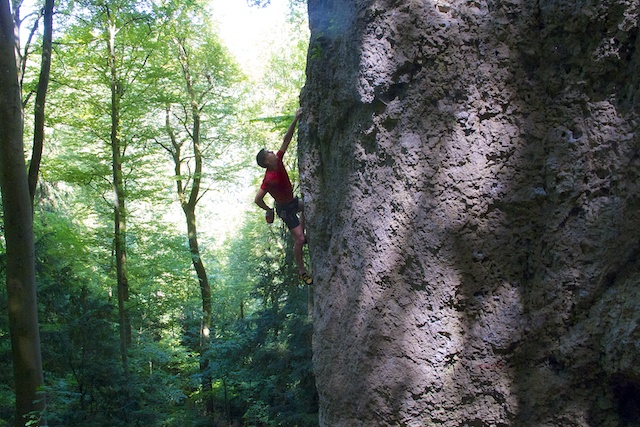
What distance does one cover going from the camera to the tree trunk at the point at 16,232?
Result: 21.9 ft

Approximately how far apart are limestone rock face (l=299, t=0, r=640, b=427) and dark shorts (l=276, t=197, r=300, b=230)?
1871 mm

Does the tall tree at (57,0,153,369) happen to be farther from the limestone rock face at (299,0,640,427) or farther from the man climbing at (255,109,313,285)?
the limestone rock face at (299,0,640,427)

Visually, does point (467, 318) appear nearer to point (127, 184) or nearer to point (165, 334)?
point (127, 184)

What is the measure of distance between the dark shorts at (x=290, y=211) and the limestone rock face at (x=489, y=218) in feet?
6.14

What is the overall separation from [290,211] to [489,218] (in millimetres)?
2838

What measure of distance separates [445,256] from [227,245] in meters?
30.3

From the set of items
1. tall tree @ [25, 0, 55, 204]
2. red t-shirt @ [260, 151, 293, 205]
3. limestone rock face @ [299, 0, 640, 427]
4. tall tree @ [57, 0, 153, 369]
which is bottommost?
limestone rock face @ [299, 0, 640, 427]

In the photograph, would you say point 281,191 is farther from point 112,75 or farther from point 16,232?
point 112,75

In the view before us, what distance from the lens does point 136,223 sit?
1526 centimetres

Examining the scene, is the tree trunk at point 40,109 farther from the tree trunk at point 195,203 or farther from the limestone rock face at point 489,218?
the tree trunk at point 195,203

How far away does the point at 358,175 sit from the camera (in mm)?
3520

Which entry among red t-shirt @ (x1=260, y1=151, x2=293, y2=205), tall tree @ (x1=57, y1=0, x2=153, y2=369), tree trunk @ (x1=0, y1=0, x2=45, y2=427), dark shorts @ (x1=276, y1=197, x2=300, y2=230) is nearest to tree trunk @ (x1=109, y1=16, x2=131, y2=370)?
tall tree @ (x1=57, y1=0, x2=153, y2=369)

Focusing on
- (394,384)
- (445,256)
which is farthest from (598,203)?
(394,384)

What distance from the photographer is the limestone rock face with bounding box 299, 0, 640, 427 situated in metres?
2.58
